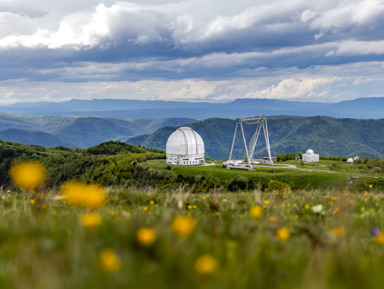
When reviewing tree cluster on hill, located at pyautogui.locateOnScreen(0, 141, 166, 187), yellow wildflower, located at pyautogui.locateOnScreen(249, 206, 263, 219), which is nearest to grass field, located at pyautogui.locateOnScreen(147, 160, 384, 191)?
tree cluster on hill, located at pyautogui.locateOnScreen(0, 141, 166, 187)

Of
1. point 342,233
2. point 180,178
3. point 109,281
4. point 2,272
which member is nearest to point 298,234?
point 342,233

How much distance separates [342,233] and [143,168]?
11176 centimetres

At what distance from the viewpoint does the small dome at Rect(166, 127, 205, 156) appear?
121 m

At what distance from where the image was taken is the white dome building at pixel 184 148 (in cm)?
→ 12125

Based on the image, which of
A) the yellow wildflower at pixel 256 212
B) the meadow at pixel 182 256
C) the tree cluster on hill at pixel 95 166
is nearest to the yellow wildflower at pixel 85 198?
the meadow at pixel 182 256

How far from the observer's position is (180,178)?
10594cm

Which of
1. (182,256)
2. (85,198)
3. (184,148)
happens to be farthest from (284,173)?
(182,256)

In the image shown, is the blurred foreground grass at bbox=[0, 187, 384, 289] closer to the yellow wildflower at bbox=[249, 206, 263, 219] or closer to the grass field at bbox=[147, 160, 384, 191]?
the yellow wildflower at bbox=[249, 206, 263, 219]

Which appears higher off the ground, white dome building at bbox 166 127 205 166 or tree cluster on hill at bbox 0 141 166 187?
white dome building at bbox 166 127 205 166

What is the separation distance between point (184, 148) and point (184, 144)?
1.39 m

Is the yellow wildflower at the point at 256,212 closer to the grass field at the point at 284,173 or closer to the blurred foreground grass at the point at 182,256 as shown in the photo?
the blurred foreground grass at the point at 182,256

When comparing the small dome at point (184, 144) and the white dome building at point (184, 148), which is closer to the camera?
the small dome at point (184, 144)

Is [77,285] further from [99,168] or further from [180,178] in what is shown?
[99,168]

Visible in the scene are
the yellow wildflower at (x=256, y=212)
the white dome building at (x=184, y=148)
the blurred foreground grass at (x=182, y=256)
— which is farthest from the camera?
the white dome building at (x=184, y=148)
